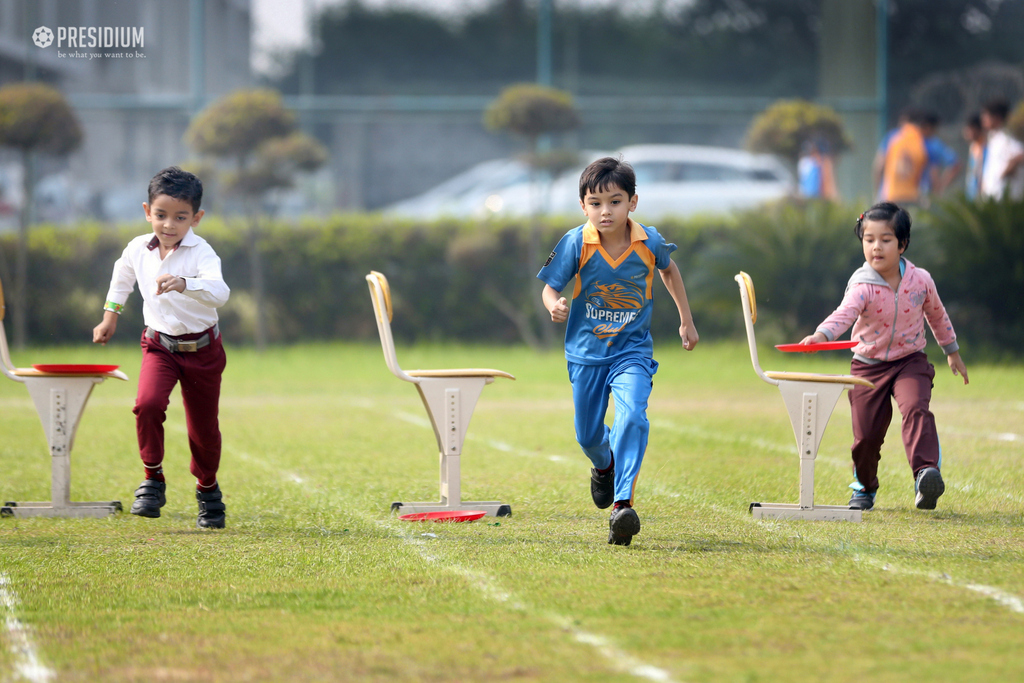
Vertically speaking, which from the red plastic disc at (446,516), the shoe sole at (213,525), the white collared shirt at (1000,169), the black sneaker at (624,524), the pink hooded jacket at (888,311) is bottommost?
the shoe sole at (213,525)

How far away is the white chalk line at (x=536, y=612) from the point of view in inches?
130

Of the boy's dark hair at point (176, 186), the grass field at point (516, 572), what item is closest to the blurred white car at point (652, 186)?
the grass field at point (516, 572)

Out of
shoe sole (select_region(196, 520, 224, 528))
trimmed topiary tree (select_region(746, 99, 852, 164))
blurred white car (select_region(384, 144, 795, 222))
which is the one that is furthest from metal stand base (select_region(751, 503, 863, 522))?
blurred white car (select_region(384, 144, 795, 222))

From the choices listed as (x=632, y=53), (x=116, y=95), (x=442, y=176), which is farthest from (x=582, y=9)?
(x=116, y=95)

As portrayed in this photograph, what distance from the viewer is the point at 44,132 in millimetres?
15555

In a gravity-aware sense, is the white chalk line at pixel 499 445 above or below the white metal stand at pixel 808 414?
below

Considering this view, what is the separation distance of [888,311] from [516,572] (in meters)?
2.46

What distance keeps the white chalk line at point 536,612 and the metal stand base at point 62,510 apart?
131cm

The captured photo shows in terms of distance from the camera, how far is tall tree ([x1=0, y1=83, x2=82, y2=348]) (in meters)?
15.4

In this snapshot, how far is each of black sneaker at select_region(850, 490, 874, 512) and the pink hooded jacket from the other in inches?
26.2

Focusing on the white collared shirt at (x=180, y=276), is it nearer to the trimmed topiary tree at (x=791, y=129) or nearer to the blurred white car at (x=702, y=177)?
the trimmed topiary tree at (x=791, y=129)

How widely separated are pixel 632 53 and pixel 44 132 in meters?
9.39

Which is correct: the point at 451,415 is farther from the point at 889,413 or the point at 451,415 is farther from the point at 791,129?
the point at 791,129

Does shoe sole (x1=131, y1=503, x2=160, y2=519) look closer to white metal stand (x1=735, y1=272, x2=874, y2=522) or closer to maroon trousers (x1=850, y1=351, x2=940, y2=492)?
white metal stand (x1=735, y1=272, x2=874, y2=522)
